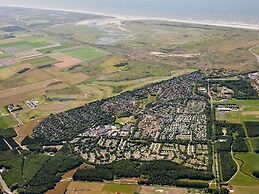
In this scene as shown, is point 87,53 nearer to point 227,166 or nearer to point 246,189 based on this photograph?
point 227,166

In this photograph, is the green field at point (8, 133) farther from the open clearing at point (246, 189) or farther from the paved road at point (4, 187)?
the open clearing at point (246, 189)

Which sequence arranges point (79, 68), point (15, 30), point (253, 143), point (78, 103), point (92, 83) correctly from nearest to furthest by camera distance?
point (253, 143)
point (78, 103)
point (92, 83)
point (79, 68)
point (15, 30)

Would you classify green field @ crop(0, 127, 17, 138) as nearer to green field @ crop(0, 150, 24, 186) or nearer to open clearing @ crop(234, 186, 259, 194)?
green field @ crop(0, 150, 24, 186)

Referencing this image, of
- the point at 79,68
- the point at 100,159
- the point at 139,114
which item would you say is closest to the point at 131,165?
the point at 100,159

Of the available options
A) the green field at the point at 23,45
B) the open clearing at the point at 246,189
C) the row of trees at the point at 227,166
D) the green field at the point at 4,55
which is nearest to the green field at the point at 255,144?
the row of trees at the point at 227,166

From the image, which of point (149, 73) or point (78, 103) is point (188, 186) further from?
point (149, 73)

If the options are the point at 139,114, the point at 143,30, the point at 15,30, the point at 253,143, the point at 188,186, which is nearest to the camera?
the point at 188,186
